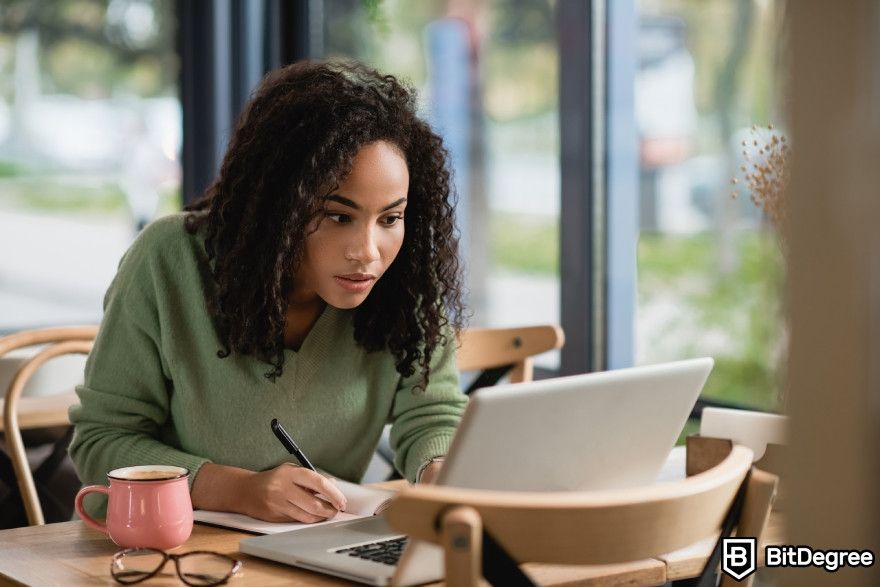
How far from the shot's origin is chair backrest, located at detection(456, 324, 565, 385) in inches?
88.3

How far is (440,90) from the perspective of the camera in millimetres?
2953

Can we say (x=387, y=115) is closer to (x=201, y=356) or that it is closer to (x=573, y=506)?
(x=201, y=356)

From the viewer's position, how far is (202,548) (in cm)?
134

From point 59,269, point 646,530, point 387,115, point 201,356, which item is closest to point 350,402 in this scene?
point 201,356

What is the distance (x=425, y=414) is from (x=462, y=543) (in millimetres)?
812

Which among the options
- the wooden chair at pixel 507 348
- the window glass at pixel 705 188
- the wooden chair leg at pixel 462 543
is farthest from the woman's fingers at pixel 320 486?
the window glass at pixel 705 188

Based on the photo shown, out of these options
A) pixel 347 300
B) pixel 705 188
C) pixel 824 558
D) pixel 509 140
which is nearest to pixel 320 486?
pixel 347 300

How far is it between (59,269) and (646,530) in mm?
2726

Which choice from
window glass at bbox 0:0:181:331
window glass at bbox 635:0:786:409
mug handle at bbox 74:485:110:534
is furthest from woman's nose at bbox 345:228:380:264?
window glass at bbox 0:0:181:331

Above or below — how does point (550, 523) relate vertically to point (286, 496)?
above

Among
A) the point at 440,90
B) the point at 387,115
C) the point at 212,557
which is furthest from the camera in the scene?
the point at 440,90

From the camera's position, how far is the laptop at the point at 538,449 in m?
1.08

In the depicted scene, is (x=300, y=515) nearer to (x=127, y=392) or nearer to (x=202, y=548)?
(x=202, y=548)

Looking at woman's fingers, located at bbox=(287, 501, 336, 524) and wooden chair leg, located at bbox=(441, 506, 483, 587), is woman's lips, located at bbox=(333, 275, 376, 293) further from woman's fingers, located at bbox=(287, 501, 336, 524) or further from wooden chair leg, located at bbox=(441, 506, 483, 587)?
wooden chair leg, located at bbox=(441, 506, 483, 587)
